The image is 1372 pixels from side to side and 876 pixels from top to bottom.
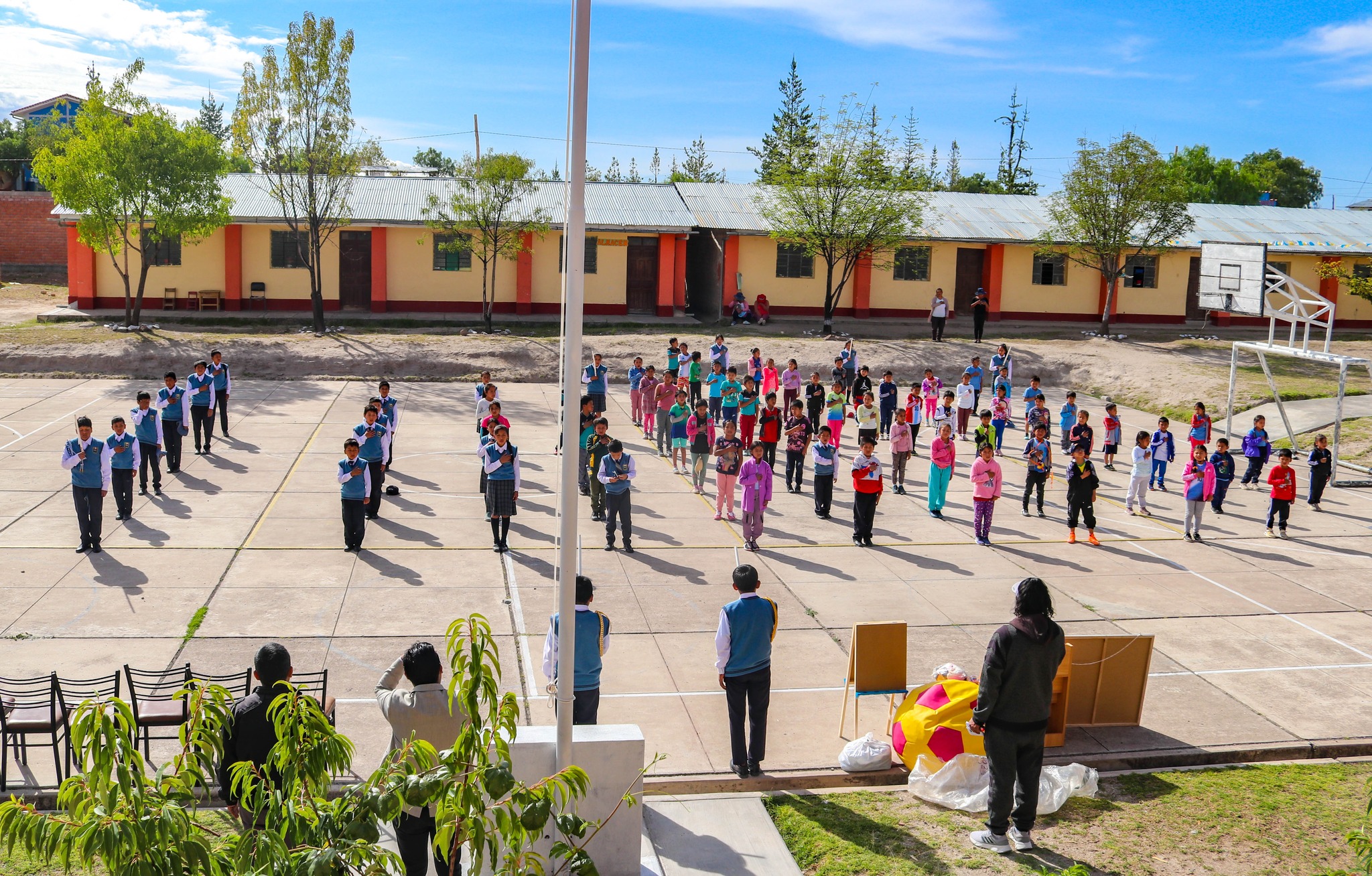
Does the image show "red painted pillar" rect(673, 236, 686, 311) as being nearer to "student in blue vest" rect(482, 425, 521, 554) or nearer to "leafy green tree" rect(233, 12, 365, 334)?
"leafy green tree" rect(233, 12, 365, 334)

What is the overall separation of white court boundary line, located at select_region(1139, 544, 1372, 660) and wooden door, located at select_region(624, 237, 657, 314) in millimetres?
25996

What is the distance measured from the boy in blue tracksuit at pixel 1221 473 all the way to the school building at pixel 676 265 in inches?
745

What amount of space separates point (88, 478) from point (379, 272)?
2491 centimetres

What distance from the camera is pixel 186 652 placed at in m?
11.1

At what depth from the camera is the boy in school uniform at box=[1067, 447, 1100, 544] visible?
653 inches

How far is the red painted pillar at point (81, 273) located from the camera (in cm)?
3572

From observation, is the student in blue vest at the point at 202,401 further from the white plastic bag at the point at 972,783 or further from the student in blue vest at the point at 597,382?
the white plastic bag at the point at 972,783

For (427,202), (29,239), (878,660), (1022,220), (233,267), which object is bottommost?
(878,660)

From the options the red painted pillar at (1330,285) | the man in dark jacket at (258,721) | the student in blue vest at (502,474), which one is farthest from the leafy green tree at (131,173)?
the red painted pillar at (1330,285)

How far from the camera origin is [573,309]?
6.16 meters

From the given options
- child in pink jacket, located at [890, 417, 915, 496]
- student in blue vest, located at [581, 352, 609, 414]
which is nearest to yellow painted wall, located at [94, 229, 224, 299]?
student in blue vest, located at [581, 352, 609, 414]

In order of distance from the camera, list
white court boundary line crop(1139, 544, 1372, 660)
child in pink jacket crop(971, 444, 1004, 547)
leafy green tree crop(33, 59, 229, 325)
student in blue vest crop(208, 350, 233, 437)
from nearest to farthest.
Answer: white court boundary line crop(1139, 544, 1372, 660) < child in pink jacket crop(971, 444, 1004, 547) < student in blue vest crop(208, 350, 233, 437) < leafy green tree crop(33, 59, 229, 325)

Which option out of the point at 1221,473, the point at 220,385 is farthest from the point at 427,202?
the point at 1221,473

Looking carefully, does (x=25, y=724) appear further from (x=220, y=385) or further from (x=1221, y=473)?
(x=1221, y=473)
